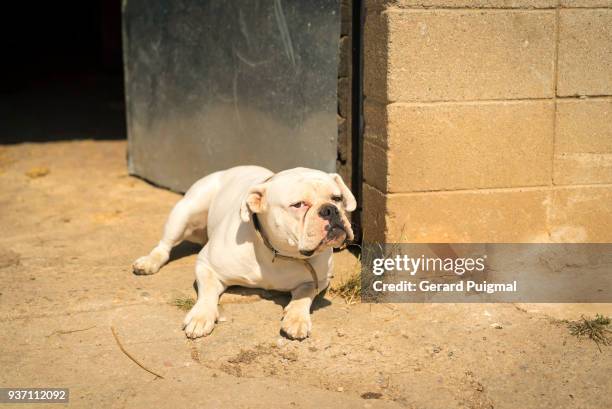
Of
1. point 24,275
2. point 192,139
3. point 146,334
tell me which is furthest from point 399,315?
point 192,139

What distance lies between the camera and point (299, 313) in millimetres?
4125

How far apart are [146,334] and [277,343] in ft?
2.34

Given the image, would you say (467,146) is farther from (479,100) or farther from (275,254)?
(275,254)

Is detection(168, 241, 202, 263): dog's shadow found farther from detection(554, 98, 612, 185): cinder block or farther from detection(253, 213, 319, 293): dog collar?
detection(554, 98, 612, 185): cinder block

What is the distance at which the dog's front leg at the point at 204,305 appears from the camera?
405 centimetres

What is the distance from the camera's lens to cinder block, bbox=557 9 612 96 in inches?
184

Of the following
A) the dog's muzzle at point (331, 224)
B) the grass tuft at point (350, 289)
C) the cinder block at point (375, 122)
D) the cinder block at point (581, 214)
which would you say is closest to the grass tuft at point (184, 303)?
the grass tuft at point (350, 289)

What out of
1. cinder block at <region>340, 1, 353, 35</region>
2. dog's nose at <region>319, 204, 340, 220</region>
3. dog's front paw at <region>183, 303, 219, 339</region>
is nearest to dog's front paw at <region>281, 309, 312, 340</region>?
dog's front paw at <region>183, 303, 219, 339</region>

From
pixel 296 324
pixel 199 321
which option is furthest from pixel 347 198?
pixel 199 321

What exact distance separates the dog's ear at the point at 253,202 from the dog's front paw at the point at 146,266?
1092mm

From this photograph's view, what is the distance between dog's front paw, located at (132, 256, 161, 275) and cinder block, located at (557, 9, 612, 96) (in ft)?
9.20

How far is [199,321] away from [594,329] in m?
2.10

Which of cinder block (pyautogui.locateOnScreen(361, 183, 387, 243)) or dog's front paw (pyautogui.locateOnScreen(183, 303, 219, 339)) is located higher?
cinder block (pyautogui.locateOnScreen(361, 183, 387, 243))

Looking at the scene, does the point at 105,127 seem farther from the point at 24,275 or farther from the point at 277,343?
the point at 277,343
